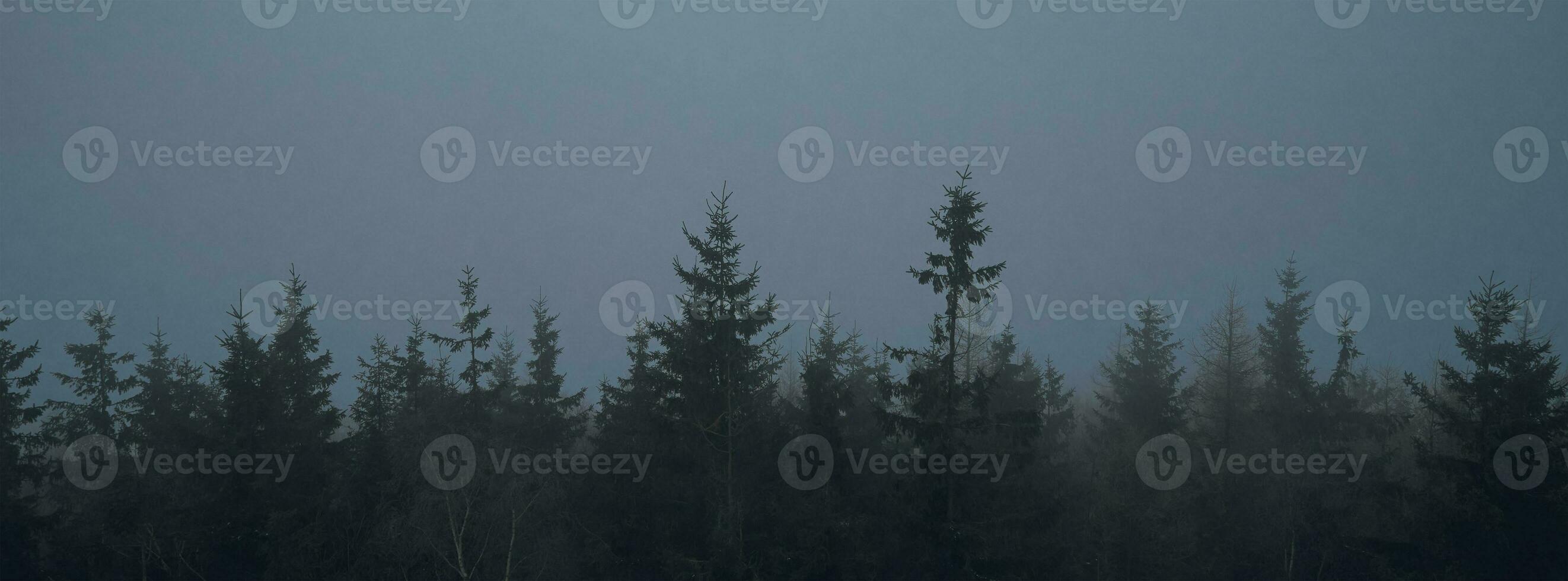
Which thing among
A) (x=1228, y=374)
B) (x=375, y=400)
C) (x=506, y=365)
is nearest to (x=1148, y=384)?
(x=1228, y=374)

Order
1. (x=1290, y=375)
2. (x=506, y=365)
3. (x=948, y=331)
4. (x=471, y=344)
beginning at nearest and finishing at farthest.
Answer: (x=948, y=331)
(x=471, y=344)
(x=1290, y=375)
(x=506, y=365)

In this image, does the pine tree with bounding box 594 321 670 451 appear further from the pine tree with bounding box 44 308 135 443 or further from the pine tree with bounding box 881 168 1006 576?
the pine tree with bounding box 44 308 135 443

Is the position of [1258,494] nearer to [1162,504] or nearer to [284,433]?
[1162,504]

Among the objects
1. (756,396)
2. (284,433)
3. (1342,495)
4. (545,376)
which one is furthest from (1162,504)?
(284,433)

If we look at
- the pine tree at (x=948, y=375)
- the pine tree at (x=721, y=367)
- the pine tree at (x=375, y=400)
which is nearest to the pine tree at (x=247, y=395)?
the pine tree at (x=375, y=400)

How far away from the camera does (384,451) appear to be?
32125 millimetres

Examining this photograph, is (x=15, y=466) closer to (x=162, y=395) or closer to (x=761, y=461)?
(x=162, y=395)

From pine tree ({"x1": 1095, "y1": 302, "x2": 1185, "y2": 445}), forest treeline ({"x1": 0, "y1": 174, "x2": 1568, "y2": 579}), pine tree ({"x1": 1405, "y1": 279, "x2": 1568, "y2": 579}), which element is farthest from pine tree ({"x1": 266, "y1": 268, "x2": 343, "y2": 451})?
pine tree ({"x1": 1405, "y1": 279, "x2": 1568, "y2": 579})

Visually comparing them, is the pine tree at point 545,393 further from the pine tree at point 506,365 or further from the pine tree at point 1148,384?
the pine tree at point 1148,384

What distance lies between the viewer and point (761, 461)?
29922mm

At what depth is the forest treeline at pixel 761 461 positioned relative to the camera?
26.3 m

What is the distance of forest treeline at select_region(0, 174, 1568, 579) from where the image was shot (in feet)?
86.2

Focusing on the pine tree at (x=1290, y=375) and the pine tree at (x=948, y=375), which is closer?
the pine tree at (x=948, y=375)

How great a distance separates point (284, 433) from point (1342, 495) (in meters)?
42.4
